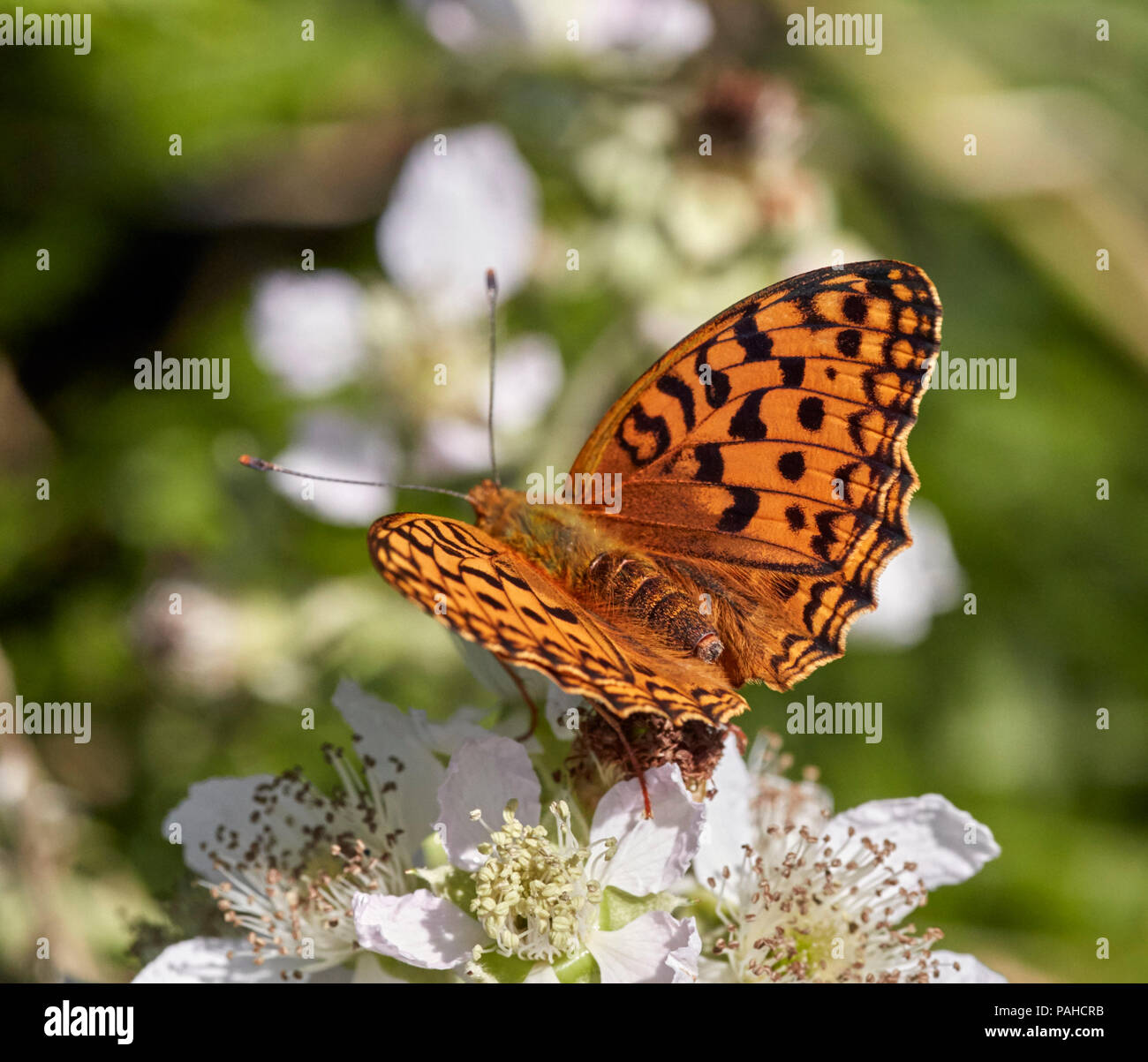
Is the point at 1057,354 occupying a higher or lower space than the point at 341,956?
higher

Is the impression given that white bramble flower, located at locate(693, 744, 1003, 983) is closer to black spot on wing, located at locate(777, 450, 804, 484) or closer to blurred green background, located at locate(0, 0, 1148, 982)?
black spot on wing, located at locate(777, 450, 804, 484)

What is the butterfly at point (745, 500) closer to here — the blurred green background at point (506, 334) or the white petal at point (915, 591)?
the blurred green background at point (506, 334)

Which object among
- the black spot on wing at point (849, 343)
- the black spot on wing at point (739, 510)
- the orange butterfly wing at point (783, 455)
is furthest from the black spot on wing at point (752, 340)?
the black spot on wing at point (739, 510)

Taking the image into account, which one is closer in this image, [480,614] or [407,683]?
[480,614]

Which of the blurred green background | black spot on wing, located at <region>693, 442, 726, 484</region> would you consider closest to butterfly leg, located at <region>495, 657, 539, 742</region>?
black spot on wing, located at <region>693, 442, 726, 484</region>

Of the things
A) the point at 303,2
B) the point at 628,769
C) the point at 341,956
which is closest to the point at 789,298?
the point at 628,769

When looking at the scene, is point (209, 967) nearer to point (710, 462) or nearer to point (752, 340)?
point (710, 462)

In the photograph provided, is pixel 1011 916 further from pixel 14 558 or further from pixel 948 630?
pixel 14 558

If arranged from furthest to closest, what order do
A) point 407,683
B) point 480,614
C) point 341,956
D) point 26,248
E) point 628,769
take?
point 26,248 < point 407,683 < point 341,956 < point 628,769 < point 480,614

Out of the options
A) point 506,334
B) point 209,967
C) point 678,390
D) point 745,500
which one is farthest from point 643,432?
point 506,334
